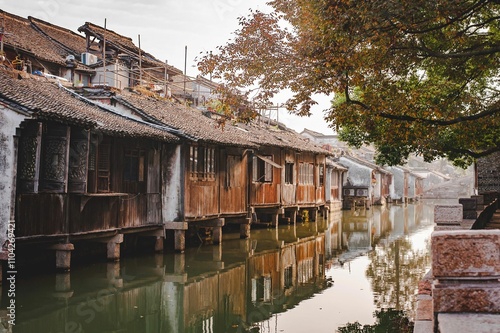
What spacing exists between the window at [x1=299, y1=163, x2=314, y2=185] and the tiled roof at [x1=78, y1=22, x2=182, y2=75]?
33.9 feet

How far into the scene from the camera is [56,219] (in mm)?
12891

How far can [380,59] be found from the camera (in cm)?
1066

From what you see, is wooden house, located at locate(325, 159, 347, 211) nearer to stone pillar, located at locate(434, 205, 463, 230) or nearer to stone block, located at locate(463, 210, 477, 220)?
stone block, located at locate(463, 210, 477, 220)

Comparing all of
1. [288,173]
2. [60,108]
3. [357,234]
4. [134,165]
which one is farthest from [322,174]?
[60,108]

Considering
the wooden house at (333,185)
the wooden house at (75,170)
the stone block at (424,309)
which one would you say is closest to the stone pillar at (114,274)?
the wooden house at (75,170)

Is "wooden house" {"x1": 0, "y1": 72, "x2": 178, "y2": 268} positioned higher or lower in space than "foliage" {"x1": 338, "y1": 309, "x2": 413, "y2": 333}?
higher

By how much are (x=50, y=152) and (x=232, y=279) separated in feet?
18.1

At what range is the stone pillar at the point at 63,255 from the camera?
13110 mm

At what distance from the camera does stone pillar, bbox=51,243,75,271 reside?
13.1 meters

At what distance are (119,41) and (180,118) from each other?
15.1m

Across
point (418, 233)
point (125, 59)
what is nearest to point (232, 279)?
point (418, 233)

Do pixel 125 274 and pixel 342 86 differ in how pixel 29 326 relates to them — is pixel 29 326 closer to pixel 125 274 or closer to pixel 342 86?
pixel 125 274

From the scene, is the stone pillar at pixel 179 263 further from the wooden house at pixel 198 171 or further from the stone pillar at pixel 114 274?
the stone pillar at pixel 114 274

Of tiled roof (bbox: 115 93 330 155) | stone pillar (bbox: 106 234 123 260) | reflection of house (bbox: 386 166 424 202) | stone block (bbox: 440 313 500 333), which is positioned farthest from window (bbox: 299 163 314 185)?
reflection of house (bbox: 386 166 424 202)
